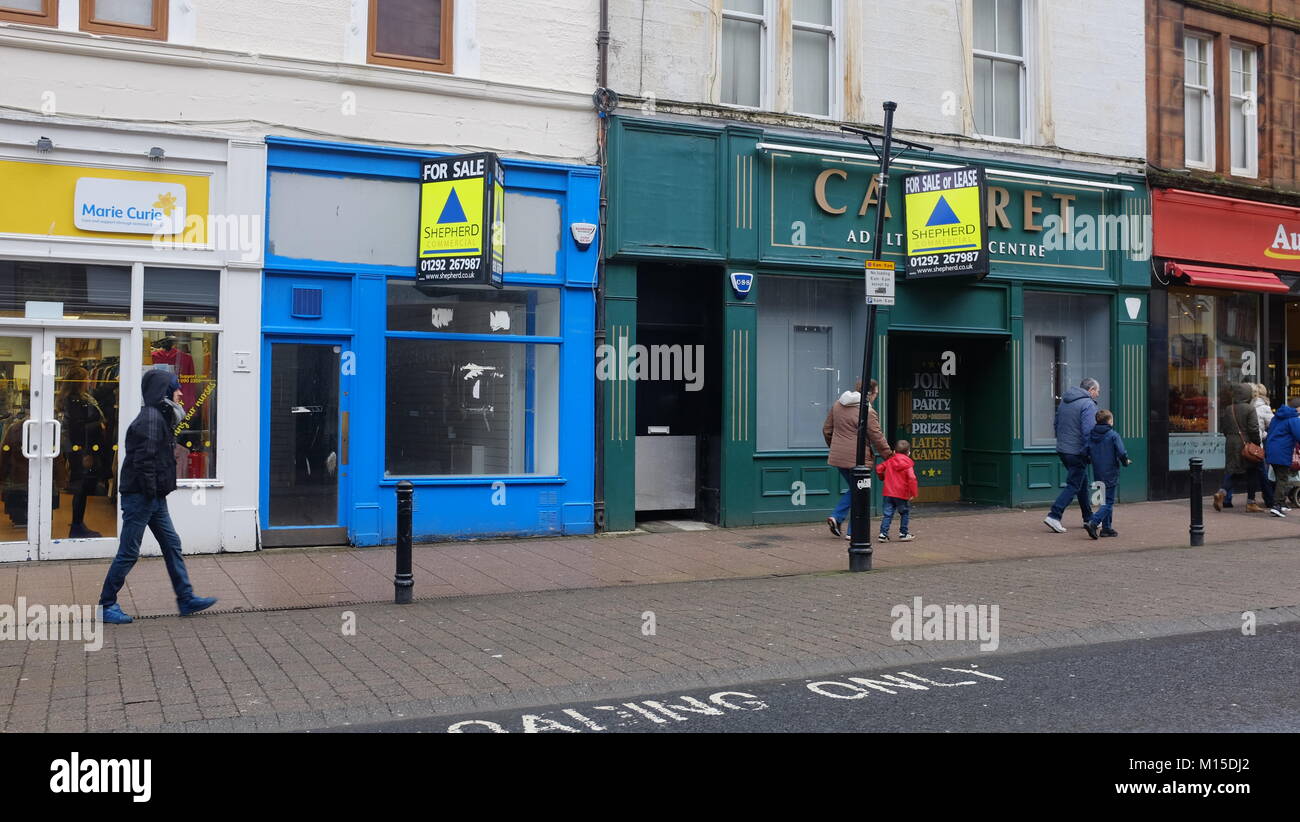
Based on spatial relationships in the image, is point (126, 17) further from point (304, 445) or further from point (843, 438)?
point (843, 438)

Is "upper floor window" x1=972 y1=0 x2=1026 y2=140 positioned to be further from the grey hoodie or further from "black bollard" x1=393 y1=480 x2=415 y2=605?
"black bollard" x1=393 y1=480 x2=415 y2=605

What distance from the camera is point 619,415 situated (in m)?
14.2

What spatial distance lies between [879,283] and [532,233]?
4414mm

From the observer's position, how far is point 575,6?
1405 cm

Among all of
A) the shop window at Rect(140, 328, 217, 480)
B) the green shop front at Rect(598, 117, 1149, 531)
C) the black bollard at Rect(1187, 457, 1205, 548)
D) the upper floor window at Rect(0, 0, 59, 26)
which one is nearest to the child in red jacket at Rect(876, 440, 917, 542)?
the green shop front at Rect(598, 117, 1149, 531)

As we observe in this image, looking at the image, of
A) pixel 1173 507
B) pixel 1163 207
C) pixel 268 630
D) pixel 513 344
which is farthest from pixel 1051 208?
pixel 268 630

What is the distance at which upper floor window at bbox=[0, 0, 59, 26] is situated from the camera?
38.1 feet

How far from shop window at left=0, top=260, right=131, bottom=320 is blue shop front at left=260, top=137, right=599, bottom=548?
1490 millimetres

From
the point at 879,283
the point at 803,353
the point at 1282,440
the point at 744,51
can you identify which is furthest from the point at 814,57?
the point at 1282,440

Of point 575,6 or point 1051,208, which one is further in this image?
point 1051,208
